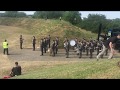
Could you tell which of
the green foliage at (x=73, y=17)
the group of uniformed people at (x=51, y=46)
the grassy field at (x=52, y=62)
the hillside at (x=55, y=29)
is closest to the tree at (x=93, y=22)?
the green foliage at (x=73, y=17)

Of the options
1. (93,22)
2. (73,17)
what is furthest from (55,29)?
(73,17)

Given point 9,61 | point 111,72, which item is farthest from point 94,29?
Result: point 111,72

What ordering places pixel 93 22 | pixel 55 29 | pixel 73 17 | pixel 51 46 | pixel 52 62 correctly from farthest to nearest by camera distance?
pixel 73 17, pixel 93 22, pixel 55 29, pixel 51 46, pixel 52 62

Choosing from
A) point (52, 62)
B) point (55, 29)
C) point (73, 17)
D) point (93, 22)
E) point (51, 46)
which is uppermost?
point (73, 17)

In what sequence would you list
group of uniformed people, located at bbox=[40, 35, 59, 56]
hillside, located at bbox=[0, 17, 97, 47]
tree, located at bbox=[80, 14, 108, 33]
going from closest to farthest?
group of uniformed people, located at bbox=[40, 35, 59, 56], hillside, located at bbox=[0, 17, 97, 47], tree, located at bbox=[80, 14, 108, 33]

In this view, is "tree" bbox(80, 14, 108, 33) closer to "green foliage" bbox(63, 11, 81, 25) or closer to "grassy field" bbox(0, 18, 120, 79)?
"green foliage" bbox(63, 11, 81, 25)

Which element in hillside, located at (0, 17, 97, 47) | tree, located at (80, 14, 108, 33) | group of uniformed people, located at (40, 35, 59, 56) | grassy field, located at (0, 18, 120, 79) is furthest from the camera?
tree, located at (80, 14, 108, 33)

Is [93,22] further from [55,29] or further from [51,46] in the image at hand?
[51,46]

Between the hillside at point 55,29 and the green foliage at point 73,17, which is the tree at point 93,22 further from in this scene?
the hillside at point 55,29

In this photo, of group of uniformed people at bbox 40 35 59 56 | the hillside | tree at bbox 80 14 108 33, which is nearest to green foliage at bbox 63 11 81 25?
tree at bbox 80 14 108 33

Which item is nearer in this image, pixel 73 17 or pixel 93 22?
pixel 93 22

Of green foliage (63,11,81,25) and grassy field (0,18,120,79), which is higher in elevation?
green foliage (63,11,81,25)
